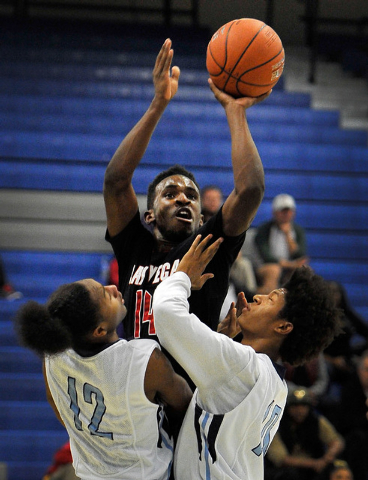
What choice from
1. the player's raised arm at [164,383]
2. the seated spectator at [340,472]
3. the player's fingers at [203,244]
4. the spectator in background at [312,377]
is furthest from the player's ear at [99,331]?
the spectator in background at [312,377]

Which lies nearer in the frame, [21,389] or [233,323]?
[233,323]

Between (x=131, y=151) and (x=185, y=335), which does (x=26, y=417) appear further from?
(x=185, y=335)

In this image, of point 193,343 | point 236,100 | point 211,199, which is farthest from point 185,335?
point 211,199

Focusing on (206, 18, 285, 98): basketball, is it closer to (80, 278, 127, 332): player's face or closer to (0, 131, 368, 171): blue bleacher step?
(80, 278, 127, 332): player's face

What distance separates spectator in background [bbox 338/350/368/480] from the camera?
19.1 feet

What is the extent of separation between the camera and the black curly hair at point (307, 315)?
2.88 m

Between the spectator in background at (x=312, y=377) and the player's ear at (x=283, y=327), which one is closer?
the player's ear at (x=283, y=327)

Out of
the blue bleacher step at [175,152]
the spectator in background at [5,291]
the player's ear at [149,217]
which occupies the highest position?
the player's ear at [149,217]

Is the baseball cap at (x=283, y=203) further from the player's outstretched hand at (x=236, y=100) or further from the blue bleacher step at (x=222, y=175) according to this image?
the player's outstretched hand at (x=236, y=100)

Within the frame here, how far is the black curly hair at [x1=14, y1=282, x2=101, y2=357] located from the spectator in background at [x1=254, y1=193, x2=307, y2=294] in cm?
389

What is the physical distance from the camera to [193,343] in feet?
8.35

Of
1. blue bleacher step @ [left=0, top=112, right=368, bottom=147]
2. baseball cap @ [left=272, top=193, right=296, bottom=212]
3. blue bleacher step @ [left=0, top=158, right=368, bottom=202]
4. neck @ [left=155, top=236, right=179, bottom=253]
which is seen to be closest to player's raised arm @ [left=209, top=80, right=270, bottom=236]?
neck @ [left=155, top=236, right=179, bottom=253]

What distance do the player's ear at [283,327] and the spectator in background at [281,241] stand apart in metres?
3.53

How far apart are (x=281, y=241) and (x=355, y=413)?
1.67 metres
